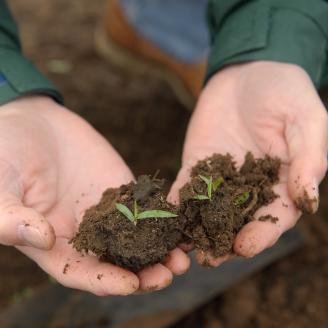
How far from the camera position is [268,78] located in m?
2.16

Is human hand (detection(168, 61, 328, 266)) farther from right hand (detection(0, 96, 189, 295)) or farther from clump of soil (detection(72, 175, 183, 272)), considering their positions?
right hand (detection(0, 96, 189, 295))

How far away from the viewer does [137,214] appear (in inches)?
67.1

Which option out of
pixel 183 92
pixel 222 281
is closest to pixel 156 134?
pixel 183 92

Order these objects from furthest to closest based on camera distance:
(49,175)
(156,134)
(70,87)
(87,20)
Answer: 1. (87,20)
2. (70,87)
3. (156,134)
4. (49,175)

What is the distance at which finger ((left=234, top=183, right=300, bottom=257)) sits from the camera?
5.57 ft

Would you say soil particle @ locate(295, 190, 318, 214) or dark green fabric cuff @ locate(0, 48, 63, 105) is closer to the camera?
soil particle @ locate(295, 190, 318, 214)

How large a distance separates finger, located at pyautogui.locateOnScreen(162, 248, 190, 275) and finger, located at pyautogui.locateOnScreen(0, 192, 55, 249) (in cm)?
39

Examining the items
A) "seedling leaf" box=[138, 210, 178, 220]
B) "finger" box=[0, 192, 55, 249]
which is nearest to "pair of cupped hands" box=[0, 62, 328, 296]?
"finger" box=[0, 192, 55, 249]

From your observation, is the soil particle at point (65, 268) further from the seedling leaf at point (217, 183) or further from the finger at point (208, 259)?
the seedling leaf at point (217, 183)

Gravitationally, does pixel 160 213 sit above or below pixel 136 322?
above

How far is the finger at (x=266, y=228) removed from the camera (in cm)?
170

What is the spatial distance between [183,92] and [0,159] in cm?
202

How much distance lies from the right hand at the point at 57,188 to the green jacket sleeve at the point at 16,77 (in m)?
0.04

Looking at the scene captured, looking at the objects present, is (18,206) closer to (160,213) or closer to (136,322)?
(160,213)
